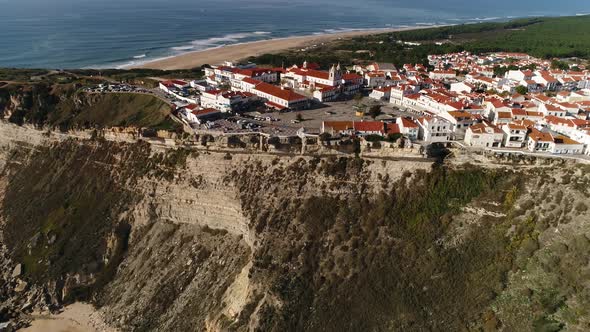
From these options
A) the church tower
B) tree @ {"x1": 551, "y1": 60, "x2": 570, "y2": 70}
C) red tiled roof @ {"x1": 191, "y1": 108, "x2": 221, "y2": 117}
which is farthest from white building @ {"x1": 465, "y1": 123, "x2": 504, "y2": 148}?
tree @ {"x1": 551, "y1": 60, "x2": 570, "y2": 70}

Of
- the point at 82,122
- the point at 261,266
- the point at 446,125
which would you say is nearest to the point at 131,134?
the point at 82,122

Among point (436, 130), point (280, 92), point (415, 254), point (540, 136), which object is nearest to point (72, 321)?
point (415, 254)

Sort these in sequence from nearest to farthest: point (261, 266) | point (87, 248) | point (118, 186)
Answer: point (261, 266)
point (87, 248)
point (118, 186)

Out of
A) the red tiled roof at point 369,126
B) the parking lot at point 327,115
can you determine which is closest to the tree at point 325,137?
the red tiled roof at point 369,126

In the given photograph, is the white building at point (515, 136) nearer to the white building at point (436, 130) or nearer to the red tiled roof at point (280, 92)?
the white building at point (436, 130)

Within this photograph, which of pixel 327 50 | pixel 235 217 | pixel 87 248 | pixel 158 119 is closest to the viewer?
pixel 235 217

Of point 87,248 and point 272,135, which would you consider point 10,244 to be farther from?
point 272,135
